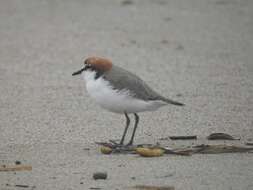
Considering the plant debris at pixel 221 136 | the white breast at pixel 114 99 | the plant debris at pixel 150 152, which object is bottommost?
the plant debris at pixel 150 152

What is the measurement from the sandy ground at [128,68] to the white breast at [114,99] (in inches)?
16.3

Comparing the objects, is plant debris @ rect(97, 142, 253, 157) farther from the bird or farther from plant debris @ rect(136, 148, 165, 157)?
the bird

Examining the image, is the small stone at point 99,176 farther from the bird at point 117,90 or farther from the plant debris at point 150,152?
the bird at point 117,90

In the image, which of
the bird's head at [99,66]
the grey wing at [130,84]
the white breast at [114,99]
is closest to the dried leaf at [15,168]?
the white breast at [114,99]

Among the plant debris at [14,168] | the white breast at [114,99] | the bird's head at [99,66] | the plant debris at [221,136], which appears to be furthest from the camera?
the plant debris at [221,136]

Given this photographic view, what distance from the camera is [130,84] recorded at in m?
6.55

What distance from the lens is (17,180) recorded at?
544 centimetres

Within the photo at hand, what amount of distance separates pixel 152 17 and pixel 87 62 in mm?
6377

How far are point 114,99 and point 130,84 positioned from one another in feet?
0.68

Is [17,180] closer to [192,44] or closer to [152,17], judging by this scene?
[192,44]

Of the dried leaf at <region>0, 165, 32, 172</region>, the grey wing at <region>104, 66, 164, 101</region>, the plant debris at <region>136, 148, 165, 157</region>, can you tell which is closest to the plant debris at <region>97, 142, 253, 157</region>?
the plant debris at <region>136, 148, 165, 157</region>

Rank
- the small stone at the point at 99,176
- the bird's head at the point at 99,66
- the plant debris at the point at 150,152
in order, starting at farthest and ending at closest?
the bird's head at the point at 99,66 < the plant debris at the point at 150,152 < the small stone at the point at 99,176

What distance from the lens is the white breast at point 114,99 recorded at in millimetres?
6461

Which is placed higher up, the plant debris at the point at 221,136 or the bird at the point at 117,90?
the bird at the point at 117,90
